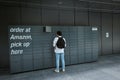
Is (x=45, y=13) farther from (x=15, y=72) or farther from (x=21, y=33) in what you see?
(x=15, y=72)

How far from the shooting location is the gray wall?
5496 millimetres

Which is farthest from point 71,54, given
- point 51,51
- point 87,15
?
point 87,15

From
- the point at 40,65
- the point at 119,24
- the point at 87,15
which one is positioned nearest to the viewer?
the point at 40,65

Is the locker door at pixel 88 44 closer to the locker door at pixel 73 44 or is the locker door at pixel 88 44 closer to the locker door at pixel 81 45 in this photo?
the locker door at pixel 81 45

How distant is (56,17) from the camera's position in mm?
6473

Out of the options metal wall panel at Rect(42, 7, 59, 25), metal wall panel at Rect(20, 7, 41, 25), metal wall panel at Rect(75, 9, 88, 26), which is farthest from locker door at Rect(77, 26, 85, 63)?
metal wall panel at Rect(20, 7, 41, 25)

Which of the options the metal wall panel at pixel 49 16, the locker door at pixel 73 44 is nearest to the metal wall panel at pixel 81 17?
the metal wall panel at pixel 49 16

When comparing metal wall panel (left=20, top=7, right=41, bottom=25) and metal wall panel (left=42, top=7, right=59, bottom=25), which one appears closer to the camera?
metal wall panel (left=20, top=7, right=41, bottom=25)

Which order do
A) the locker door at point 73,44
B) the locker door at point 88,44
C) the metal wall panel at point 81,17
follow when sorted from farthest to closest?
the metal wall panel at point 81,17 → the locker door at point 88,44 → the locker door at point 73,44

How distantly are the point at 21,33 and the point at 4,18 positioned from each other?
1.53m

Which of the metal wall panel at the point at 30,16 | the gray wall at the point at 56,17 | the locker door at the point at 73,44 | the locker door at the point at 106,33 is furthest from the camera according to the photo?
the locker door at the point at 106,33

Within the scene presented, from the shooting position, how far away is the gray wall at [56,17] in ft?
18.0

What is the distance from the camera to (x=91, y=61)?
6219 mm

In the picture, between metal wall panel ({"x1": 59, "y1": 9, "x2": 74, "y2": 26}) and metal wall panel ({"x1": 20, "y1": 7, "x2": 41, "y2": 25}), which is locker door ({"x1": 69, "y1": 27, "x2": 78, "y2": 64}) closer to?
metal wall panel ({"x1": 59, "y1": 9, "x2": 74, "y2": 26})
